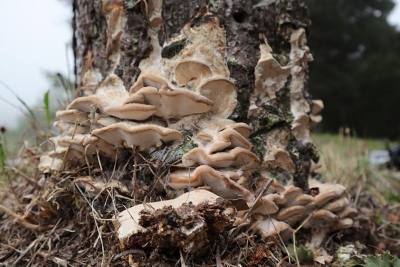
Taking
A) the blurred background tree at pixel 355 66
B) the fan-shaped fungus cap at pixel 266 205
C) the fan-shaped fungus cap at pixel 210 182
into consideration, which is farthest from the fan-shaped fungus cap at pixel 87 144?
the blurred background tree at pixel 355 66

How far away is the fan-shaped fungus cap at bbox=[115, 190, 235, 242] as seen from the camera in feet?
4.85

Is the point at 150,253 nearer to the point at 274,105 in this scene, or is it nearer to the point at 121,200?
the point at 121,200

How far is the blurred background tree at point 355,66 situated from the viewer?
51.8 feet

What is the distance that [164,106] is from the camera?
69.9 inches

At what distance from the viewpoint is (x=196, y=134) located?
1834mm

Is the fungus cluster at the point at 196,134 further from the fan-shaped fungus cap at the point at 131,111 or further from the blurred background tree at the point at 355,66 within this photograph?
the blurred background tree at the point at 355,66

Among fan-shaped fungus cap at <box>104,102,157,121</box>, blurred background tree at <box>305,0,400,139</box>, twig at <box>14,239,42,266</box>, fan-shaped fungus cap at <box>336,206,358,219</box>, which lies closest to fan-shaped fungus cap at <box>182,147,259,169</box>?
fan-shaped fungus cap at <box>104,102,157,121</box>

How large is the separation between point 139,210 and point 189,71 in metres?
0.78

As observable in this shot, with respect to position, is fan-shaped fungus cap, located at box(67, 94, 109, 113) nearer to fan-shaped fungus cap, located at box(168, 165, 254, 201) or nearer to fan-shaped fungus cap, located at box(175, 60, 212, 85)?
fan-shaped fungus cap, located at box(175, 60, 212, 85)

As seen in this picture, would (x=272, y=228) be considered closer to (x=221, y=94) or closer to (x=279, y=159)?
(x=279, y=159)

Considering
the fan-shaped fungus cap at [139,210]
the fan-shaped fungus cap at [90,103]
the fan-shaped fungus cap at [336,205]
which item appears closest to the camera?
the fan-shaped fungus cap at [139,210]

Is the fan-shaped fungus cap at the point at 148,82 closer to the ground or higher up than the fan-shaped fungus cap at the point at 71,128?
higher up

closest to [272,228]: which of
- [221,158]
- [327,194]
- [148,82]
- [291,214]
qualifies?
[291,214]

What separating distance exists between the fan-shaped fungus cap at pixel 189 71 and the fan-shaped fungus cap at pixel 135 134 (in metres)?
0.34
